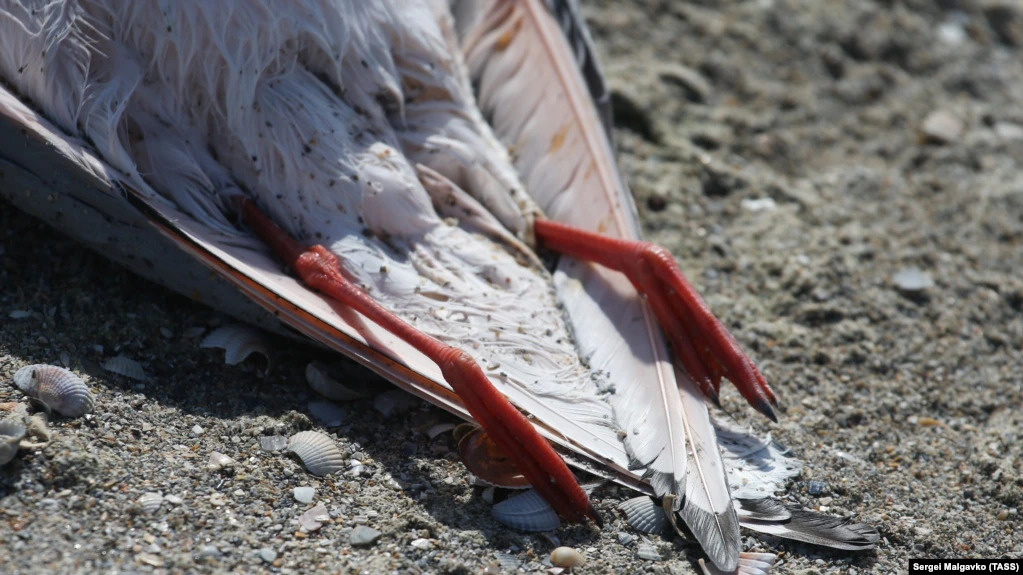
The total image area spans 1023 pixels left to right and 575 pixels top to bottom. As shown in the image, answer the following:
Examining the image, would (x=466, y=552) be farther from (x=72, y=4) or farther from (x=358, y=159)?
(x=72, y=4)

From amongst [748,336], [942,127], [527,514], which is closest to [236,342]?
[527,514]

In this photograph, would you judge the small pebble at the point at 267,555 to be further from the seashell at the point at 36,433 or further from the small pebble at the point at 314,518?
the seashell at the point at 36,433

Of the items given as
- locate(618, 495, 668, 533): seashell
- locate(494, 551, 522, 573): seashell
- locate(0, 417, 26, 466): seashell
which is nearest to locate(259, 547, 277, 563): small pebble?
locate(494, 551, 522, 573): seashell

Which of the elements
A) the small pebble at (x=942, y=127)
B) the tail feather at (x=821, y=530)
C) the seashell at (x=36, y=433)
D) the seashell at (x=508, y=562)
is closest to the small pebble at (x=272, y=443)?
the seashell at (x=36, y=433)

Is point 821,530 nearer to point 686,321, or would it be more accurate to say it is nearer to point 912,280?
point 686,321

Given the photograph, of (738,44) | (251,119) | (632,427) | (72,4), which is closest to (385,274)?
(251,119)

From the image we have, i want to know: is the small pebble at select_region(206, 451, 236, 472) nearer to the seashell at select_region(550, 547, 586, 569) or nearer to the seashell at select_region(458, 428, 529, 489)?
the seashell at select_region(458, 428, 529, 489)
